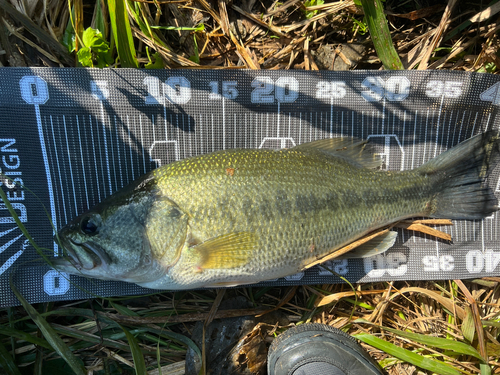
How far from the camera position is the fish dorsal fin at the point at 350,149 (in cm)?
237

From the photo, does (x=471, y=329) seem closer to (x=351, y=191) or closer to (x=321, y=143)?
(x=351, y=191)

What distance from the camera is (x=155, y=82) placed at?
7.98ft

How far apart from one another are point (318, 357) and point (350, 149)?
1625mm

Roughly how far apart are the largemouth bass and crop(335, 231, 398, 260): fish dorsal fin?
0.47ft

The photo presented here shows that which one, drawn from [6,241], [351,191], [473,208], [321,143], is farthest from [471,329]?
[6,241]

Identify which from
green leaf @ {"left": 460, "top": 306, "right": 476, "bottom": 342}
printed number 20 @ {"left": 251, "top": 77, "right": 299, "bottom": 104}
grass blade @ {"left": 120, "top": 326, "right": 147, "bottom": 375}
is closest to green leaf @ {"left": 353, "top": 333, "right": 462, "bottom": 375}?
green leaf @ {"left": 460, "top": 306, "right": 476, "bottom": 342}

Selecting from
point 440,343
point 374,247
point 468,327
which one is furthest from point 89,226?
point 468,327

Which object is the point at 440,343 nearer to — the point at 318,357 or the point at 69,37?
the point at 318,357

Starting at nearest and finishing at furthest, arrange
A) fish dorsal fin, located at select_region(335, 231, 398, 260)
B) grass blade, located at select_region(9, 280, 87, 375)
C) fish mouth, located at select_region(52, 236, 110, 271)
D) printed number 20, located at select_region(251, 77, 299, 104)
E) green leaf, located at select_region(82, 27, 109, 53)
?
fish mouth, located at select_region(52, 236, 110, 271) < grass blade, located at select_region(9, 280, 87, 375) < green leaf, located at select_region(82, 27, 109, 53) < fish dorsal fin, located at select_region(335, 231, 398, 260) < printed number 20, located at select_region(251, 77, 299, 104)

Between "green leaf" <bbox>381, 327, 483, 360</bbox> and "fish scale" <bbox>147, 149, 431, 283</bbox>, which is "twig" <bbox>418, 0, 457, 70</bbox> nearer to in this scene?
"fish scale" <bbox>147, 149, 431, 283</bbox>

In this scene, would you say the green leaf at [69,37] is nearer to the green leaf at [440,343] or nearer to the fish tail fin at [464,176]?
the fish tail fin at [464,176]

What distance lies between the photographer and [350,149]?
94.4 inches

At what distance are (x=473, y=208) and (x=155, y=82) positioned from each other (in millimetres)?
2780

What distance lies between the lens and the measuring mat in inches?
94.0
